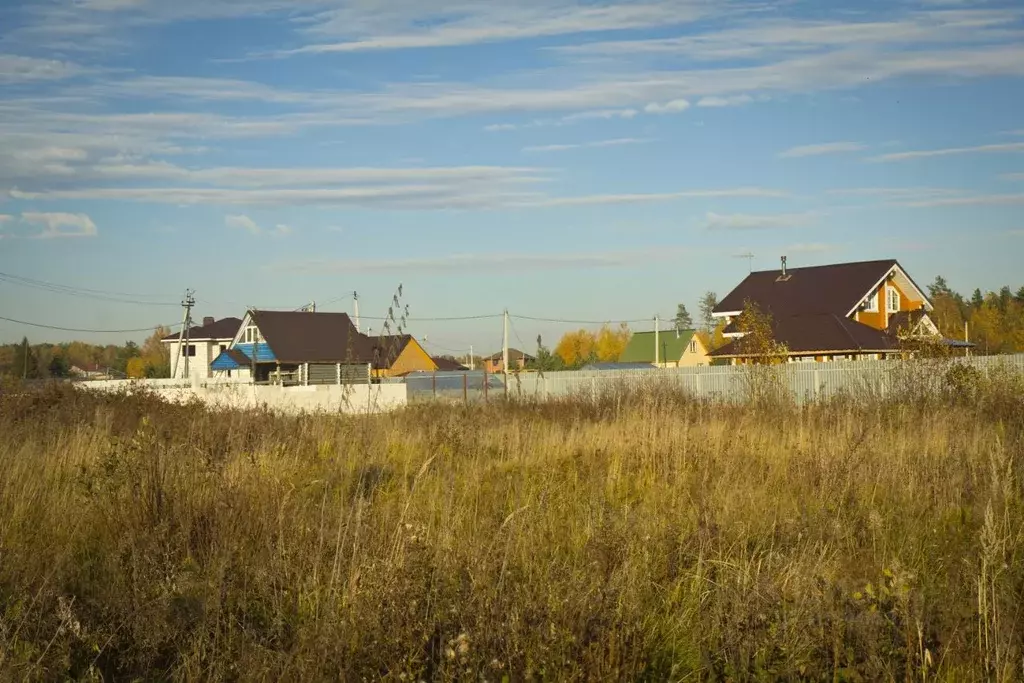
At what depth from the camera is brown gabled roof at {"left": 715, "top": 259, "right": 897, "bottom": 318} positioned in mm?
46344

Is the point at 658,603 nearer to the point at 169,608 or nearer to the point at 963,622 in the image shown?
the point at 963,622

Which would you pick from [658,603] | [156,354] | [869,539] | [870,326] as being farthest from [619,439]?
[156,354]

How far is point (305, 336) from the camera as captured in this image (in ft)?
Result: 214

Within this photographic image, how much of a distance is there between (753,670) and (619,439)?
7204 millimetres

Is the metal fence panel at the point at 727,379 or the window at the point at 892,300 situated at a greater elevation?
the window at the point at 892,300

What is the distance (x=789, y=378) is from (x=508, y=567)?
25.1m

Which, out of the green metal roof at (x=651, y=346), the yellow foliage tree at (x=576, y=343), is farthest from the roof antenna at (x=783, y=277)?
the yellow foliage tree at (x=576, y=343)

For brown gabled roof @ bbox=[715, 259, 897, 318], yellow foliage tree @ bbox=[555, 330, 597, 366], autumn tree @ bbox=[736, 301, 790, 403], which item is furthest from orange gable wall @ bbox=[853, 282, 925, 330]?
yellow foliage tree @ bbox=[555, 330, 597, 366]

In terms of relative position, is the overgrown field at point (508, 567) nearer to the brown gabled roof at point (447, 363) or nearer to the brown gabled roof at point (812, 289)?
the brown gabled roof at point (812, 289)

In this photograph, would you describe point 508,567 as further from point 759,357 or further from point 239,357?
point 239,357

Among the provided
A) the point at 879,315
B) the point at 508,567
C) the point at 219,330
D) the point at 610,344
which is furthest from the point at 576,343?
the point at 508,567

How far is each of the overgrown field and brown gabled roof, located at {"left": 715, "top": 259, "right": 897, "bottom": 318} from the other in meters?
36.5

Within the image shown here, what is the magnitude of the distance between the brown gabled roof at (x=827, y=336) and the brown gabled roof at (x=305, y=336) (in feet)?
90.5

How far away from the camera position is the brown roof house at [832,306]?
138ft
